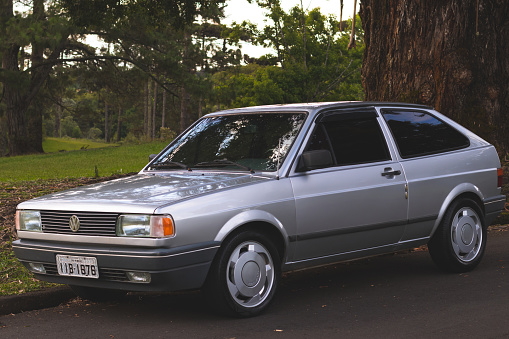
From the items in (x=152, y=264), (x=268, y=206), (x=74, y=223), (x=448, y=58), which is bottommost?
(x=152, y=264)

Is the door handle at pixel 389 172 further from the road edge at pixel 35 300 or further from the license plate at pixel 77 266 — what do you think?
the road edge at pixel 35 300

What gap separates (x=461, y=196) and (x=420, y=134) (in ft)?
2.40

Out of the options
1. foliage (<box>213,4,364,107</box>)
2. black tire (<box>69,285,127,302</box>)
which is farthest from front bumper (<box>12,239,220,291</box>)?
foliage (<box>213,4,364,107</box>)

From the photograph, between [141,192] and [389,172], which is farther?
[389,172]

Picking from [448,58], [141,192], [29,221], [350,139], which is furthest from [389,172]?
[448,58]

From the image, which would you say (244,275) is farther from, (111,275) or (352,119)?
(352,119)

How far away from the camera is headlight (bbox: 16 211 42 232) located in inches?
225

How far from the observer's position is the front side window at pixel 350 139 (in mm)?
6273

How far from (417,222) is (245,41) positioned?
50496 mm

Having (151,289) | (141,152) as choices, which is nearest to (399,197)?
(151,289)

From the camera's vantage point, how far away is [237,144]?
636 cm

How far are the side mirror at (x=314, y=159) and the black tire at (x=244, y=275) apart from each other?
0.71 meters

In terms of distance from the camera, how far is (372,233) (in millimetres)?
6344

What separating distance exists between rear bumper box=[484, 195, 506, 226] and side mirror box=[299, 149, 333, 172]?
2248 millimetres
